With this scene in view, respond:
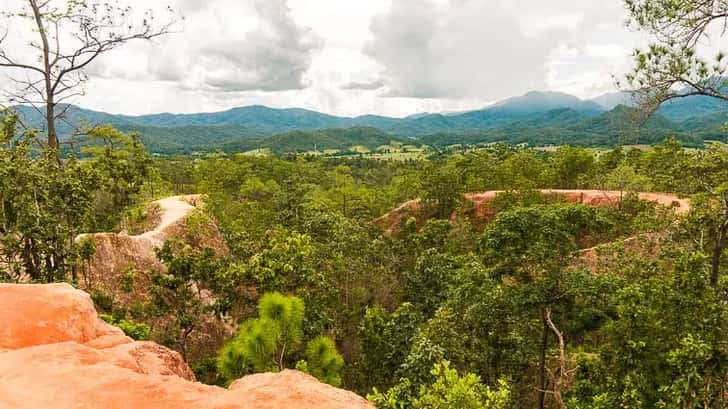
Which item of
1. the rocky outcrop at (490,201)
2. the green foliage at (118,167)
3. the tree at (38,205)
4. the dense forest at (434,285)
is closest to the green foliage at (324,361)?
the dense forest at (434,285)

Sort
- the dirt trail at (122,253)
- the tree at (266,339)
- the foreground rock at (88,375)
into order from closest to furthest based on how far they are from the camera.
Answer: the foreground rock at (88,375) → the tree at (266,339) → the dirt trail at (122,253)

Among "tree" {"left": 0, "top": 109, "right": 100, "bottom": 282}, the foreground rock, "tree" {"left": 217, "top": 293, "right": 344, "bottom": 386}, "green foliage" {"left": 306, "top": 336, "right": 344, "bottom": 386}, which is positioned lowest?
"green foliage" {"left": 306, "top": 336, "right": 344, "bottom": 386}

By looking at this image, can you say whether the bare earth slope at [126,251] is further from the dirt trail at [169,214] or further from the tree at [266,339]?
Answer: the tree at [266,339]

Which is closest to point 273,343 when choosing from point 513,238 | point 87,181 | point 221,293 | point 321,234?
point 221,293

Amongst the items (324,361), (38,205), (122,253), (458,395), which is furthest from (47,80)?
(458,395)

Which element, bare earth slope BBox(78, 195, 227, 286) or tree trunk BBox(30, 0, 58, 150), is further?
bare earth slope BBox(78, 195, 227, 286)

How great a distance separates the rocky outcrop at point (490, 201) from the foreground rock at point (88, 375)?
28.7 m

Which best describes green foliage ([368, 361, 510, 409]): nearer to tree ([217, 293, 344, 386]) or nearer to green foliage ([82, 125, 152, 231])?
tree ([217, 293, 344, 386])

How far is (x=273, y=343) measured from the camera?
1216 centimetres

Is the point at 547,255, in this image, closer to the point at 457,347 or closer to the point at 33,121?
the point at 457,347

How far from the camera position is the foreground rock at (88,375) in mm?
6918

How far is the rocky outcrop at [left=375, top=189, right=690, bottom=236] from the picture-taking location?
33.0 metres

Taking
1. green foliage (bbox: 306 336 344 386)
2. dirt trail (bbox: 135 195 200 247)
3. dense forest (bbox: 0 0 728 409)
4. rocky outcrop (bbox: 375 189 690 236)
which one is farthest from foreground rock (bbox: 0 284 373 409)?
rocky outcrop (bbox: 375 189 690 236)

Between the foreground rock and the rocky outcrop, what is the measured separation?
2866cm
